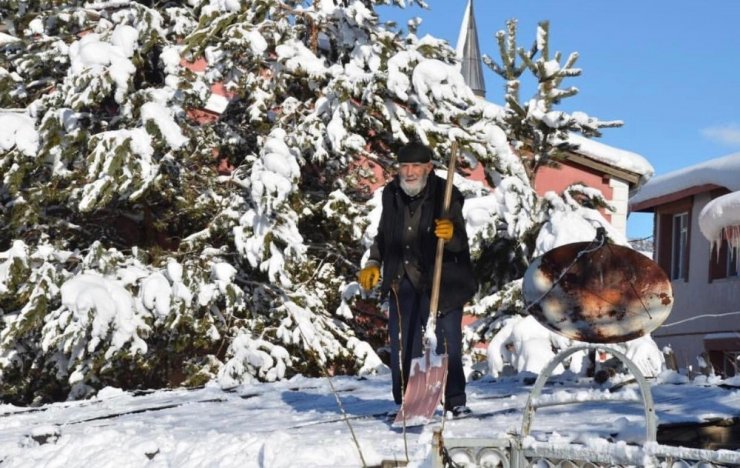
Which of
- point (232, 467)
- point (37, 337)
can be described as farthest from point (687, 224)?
point (232, 467)

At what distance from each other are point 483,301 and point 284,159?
288 cm

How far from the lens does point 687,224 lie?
2202 centimetres

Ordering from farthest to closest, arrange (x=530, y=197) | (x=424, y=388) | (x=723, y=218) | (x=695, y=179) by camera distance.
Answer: (x=695, y=179) → (x=530, y=197) → (x=723, y=218) → (x=424, y=388)

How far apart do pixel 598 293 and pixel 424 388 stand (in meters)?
1.56

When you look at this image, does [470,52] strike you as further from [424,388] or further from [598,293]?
[598,293]

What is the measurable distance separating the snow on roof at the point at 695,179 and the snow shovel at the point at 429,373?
11169mm

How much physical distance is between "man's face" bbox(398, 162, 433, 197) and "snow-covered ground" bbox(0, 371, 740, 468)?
1.37 metres

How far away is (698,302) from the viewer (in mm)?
20969

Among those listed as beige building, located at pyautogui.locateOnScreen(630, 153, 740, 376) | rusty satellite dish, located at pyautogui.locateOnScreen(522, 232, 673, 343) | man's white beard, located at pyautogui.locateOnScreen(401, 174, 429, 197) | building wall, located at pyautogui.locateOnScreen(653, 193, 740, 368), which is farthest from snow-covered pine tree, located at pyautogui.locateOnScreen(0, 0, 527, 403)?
building wall, located at pyautogui.locateOnScreen(653, 193, 740, 368)

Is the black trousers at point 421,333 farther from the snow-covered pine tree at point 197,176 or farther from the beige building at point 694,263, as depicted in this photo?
the beige building at point 694,263

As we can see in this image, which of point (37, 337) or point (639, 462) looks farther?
point (37, 337)

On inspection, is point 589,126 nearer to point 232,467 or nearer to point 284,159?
point 284,159

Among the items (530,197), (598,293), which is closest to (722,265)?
(530,197)

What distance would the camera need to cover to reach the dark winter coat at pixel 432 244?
657 centimetres
